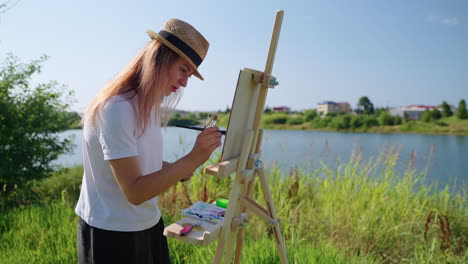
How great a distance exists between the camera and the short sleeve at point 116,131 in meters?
1.12

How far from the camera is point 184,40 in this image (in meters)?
1.32

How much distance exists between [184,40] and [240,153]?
62 centimetres

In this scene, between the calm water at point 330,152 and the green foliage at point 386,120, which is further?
the green foliage at point 386,120

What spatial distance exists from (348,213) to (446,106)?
10.1m

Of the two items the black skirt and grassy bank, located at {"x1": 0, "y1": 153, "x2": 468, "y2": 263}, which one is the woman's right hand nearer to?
the black skirt

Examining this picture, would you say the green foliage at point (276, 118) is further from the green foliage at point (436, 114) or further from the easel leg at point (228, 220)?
the easel leg at point (228, 220)

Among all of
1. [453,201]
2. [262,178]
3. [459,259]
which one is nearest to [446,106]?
[453,201]

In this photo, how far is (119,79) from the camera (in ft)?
4.12

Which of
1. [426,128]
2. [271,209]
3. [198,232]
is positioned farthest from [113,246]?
[426,128]

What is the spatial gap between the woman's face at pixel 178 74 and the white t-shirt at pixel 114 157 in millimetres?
145

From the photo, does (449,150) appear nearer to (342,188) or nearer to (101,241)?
(342,188)

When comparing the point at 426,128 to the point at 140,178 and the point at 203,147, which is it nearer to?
the point at 203,147

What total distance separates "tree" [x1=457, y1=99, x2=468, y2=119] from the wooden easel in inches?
413

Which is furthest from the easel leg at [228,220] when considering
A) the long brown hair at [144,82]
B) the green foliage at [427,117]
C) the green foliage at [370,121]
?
the green foliage at [427,117]
